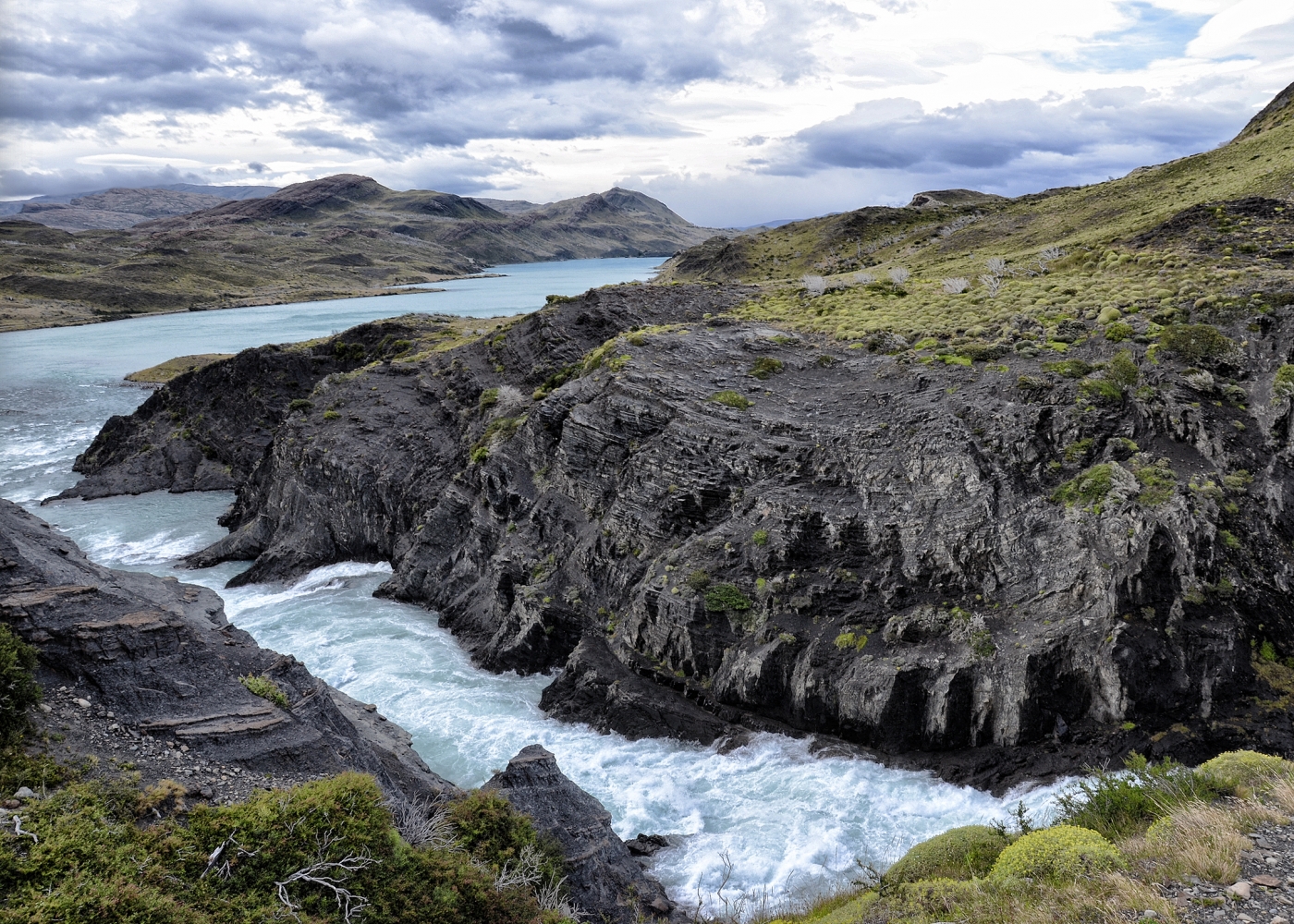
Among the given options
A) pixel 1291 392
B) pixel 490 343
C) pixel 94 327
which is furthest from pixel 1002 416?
pixel 94 327

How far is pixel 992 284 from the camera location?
142 feet

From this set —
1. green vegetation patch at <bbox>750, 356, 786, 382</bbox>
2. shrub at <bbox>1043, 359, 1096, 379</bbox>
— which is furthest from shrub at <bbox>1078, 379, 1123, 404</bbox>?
green vegetation patch at <bbox>750, 356, 786, 382</bbox>

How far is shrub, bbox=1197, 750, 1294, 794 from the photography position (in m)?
14.8

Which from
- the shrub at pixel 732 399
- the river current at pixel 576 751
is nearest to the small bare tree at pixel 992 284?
the shrub at pixel 732 399

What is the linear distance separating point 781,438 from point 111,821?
85.8 feet

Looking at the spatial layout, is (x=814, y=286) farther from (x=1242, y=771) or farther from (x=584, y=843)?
(x=584, y=843)

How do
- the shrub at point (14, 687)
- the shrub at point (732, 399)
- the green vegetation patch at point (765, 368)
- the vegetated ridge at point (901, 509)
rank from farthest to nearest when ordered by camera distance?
the green vegetation patch at point (765, 368) < the shrub at point (732, 399) < the vegetated ridge at point (901, 509) < the shrub at point (14, 687)

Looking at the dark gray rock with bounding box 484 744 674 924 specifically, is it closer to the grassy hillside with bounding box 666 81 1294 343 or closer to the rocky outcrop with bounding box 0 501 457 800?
the rocky outcrop with bounding box 0 501 457 800

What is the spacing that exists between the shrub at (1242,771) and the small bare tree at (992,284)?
1192 inches

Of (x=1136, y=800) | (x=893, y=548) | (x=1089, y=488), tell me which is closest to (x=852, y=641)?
(x=893, y=548)

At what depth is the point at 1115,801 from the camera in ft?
51.9

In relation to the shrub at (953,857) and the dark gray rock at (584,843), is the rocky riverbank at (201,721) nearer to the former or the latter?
the dark gray rock at (584,843)

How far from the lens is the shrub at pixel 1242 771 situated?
48.4 ft

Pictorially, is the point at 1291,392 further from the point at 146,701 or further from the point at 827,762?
the point at 146,701
